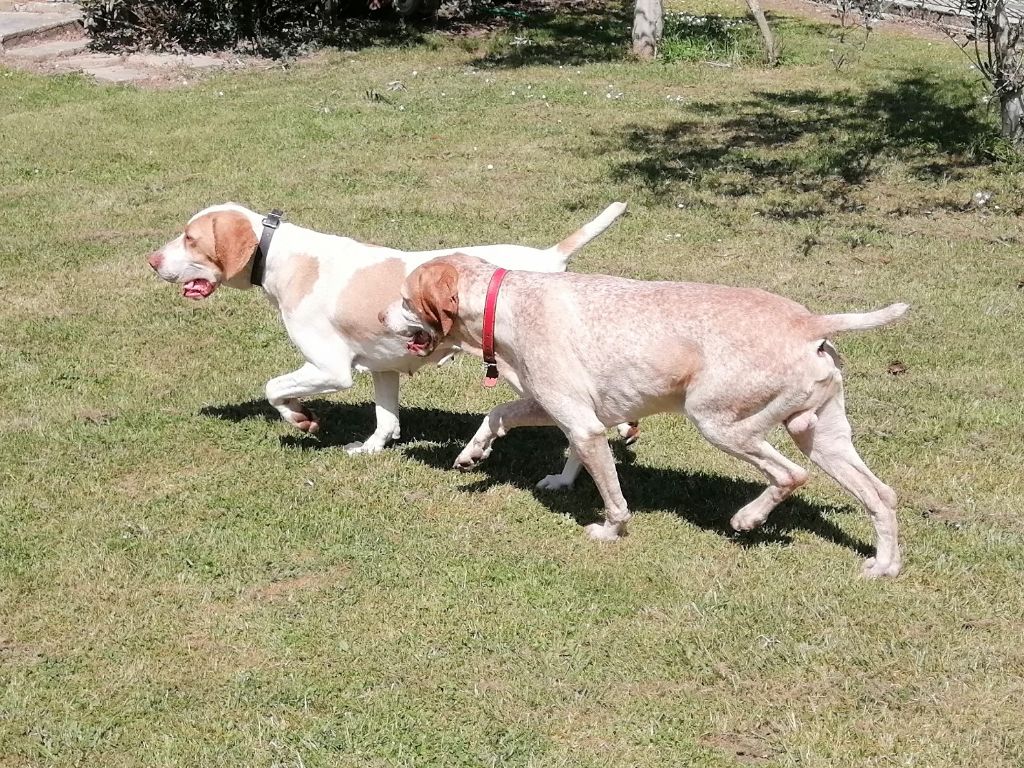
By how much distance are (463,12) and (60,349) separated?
14.3 metres

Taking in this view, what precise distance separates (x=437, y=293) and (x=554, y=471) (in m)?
1.48

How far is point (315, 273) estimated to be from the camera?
645 centimetres

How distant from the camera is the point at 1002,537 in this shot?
5691 millimetres

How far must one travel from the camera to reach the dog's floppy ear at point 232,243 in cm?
643

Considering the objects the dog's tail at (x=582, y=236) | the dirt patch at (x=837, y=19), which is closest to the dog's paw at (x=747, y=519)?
the dog's tail at (x=582, y=236)

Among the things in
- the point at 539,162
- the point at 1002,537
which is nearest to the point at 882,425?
the point at 1002,537

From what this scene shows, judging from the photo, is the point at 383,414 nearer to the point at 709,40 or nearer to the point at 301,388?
→ the point at 301,388

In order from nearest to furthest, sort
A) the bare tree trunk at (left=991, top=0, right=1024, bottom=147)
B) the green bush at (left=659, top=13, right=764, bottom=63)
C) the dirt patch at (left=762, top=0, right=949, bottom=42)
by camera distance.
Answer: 1. the bare tree trunk at (left=991, top=0, right=1024, bottom=147)
2. the green bush at (left=659, top=13, right=764, bottom=63)
3. the dirt patch at (left=762, top=0, right=949, bottom=42)

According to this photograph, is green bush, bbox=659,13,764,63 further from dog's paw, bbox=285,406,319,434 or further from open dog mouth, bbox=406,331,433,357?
open dog mouth, bbox=406,331,433,357

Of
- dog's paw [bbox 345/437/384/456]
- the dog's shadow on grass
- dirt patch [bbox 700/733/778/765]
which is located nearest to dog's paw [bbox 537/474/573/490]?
the dog's shadow on grass

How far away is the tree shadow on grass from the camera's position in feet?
39.6

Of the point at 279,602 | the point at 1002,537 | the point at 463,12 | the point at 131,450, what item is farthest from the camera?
the point at 463,12

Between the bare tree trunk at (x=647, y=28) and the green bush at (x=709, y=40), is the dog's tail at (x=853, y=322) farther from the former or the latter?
Result: the bare tree trunk at (x=647, y=28)

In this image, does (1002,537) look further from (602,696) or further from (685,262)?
(685,262)
